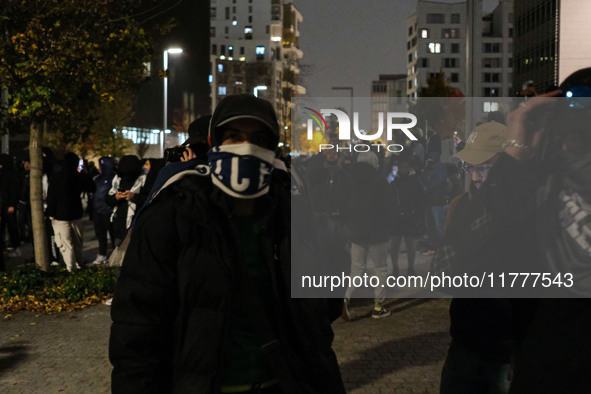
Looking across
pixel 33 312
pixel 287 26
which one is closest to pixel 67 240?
pixel 33 312

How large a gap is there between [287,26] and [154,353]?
198580 millimetres

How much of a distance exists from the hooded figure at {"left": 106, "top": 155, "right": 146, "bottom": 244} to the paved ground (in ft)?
3.85

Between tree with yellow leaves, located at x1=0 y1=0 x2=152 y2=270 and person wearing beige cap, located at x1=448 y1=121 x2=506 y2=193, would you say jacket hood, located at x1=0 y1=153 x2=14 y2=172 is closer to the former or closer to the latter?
tree with yellow leaves, located at x1=0 y1=0 x2=152 y2=270

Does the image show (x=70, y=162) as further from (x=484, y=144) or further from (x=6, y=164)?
(x=484, y=144)

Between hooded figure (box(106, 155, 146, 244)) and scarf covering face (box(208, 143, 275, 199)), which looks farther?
hooded figure (box(106, 155, 146, 244))

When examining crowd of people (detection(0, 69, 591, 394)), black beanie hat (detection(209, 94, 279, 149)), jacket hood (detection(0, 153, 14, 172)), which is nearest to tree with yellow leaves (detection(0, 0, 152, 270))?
jacket hood (detection(0, 153, 14, 172))

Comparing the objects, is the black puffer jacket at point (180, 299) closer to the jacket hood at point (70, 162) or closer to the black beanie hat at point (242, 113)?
the black beanie hat at point (242, 113)

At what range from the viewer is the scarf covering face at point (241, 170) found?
2605 millimetres

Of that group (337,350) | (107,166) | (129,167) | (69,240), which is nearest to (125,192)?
(129,167)

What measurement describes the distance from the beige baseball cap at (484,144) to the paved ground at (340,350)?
306cm

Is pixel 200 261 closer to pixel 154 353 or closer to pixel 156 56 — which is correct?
pixel 154 353

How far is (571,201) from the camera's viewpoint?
111 inches

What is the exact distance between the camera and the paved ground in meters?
6.44

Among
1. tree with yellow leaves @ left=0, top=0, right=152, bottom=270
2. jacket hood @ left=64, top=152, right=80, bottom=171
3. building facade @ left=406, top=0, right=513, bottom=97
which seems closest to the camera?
tree with yellow leaves @ left=0, top=0, right=152, bottom=270
